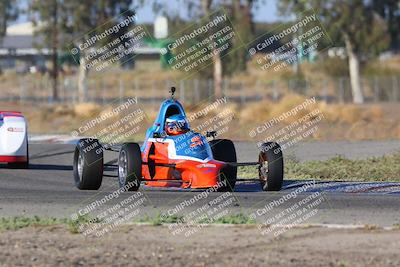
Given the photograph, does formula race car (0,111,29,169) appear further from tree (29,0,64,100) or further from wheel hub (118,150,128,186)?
tree (29,0,64,100)

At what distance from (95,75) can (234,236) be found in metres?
72.0

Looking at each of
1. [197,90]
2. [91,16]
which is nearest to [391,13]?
[197,90]

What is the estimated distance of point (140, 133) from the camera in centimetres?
3981

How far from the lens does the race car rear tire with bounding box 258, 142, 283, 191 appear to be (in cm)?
1709

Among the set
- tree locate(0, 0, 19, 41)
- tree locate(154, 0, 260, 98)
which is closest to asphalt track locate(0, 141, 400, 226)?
tree locate(154, 0, 260, 98)

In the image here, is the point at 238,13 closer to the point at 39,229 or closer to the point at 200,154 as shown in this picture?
the point at 200,154

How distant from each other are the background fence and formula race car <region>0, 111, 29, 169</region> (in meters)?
39.7

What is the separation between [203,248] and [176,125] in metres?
6.37

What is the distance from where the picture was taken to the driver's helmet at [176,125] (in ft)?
58.7

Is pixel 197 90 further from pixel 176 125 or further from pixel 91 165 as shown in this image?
pixel 91 165

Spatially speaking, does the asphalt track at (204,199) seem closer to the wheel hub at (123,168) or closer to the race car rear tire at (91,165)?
the race car rear tire at (91,165)

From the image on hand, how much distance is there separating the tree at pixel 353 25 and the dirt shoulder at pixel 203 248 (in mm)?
55523

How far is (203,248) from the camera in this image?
1170 centimetres

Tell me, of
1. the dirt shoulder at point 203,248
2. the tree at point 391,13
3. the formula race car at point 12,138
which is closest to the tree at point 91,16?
the tree at point 391,13
